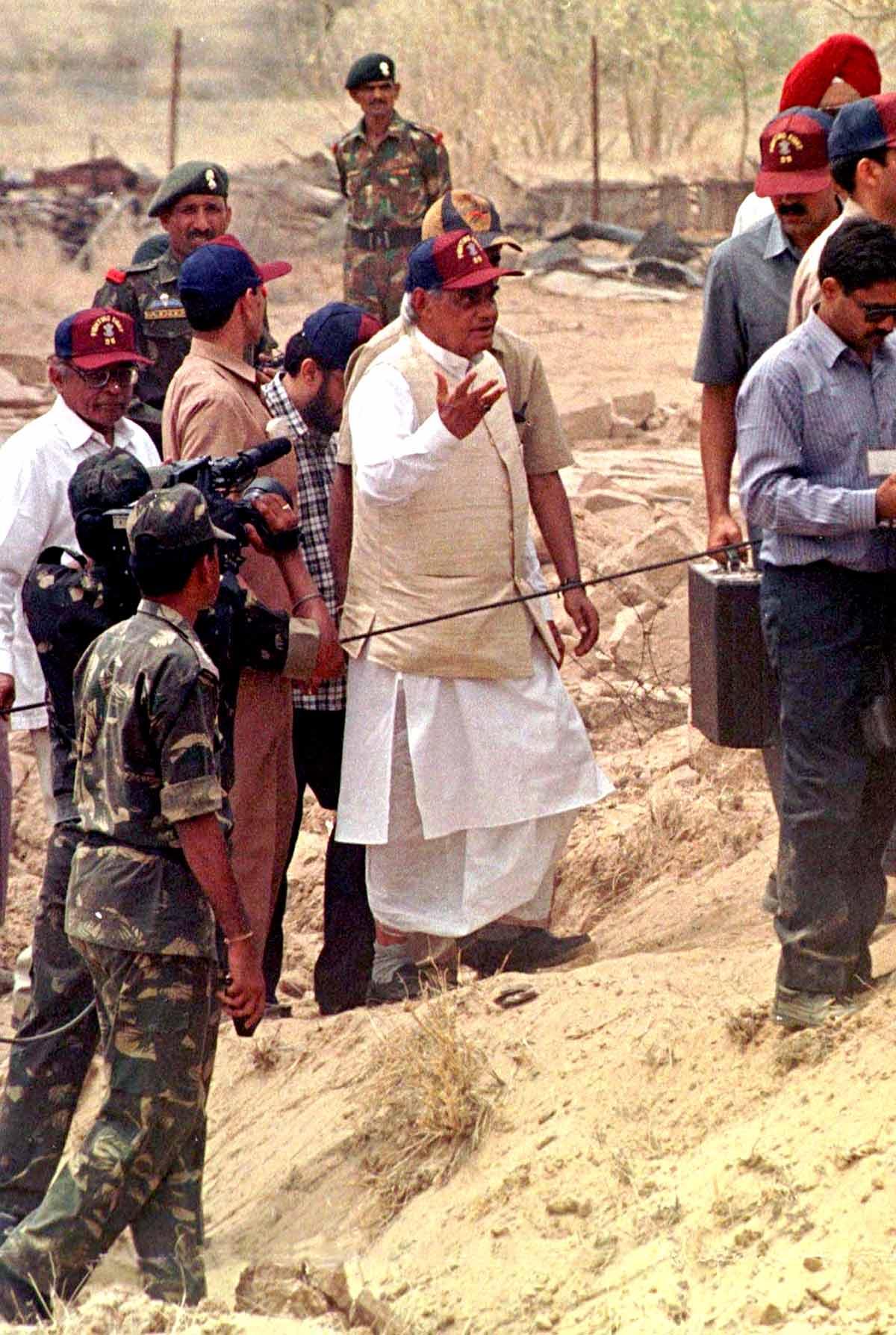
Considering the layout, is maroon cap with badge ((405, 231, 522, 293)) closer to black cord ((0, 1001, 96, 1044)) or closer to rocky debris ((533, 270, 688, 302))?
black cord ((0, 1001, 96, 1044))

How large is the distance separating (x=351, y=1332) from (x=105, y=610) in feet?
5.22

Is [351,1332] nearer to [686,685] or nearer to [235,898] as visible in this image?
[235,898]

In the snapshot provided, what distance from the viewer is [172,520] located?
12.9 feet

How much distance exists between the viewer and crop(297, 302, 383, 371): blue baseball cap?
5.57 metres

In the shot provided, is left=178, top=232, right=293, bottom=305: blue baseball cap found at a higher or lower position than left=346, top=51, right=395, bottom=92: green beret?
lower

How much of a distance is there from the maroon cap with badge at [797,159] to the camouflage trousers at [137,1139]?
2.48 meters

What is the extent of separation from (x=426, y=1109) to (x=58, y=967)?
90cm

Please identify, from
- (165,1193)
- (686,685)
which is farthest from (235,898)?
(686,685)

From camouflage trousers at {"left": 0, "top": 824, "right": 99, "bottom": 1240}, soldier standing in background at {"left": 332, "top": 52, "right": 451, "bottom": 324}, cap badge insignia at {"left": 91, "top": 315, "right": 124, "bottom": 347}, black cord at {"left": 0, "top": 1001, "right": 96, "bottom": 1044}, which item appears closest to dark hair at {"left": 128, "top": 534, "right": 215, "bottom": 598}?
camouflage trousers at {"left": 0, "top": 824, "right": 99, "bottom": 1240}

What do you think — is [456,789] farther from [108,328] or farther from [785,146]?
[785,146]

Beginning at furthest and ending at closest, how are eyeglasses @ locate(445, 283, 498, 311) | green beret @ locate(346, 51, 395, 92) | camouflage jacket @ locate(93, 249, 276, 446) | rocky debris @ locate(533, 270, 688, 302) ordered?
1. rocky debris @ locate(533, 270, 688, 302)
2. green beret @ locate(346, 51, 395, 92)
3. camouflage jacket @ locate(93, 249, 276, 446)
4. eyeglasses @ locate(445, 283, 498, 311)

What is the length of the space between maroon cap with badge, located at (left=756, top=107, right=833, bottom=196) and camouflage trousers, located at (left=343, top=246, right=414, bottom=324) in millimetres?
5327

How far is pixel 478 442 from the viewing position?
537 cm

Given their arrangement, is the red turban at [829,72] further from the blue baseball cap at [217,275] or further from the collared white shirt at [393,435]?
the blue baseball cap at [217,275]
